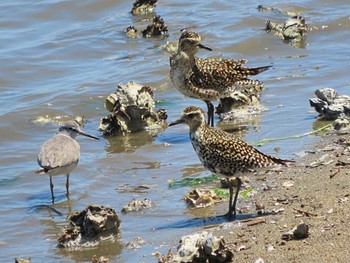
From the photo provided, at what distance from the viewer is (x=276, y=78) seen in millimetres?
13562

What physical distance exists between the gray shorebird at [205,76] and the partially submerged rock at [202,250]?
5312 millimetres

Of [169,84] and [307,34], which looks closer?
[169,84]

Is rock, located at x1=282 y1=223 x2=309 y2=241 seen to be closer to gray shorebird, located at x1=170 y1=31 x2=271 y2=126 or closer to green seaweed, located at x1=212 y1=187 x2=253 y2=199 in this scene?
green seaweed, located at x1=212 y1=187 x2=253 y2=199

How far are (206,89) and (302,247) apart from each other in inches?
218

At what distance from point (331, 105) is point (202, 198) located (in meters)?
2.85

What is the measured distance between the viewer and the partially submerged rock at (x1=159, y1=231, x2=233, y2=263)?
6.66 m

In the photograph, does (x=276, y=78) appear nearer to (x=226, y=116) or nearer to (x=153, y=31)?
(x=226, y=116)

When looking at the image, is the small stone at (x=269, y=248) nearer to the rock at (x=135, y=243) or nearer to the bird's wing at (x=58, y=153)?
the rock at (x=135, y=243)

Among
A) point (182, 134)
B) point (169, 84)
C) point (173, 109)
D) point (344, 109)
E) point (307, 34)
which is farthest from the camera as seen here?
point (307, 34)

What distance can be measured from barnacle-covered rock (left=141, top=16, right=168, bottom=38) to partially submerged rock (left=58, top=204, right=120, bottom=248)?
28.0ft

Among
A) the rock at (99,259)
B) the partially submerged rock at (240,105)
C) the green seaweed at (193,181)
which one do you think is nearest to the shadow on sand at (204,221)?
the rock at (99,259)

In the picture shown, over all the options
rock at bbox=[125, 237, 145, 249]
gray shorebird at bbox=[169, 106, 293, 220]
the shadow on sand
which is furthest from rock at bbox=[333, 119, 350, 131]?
rock at bbox=[125, 237, 145, 249]

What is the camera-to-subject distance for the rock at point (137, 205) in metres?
9.02

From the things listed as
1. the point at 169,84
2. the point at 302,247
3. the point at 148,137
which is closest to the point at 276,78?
the point at 169,84
